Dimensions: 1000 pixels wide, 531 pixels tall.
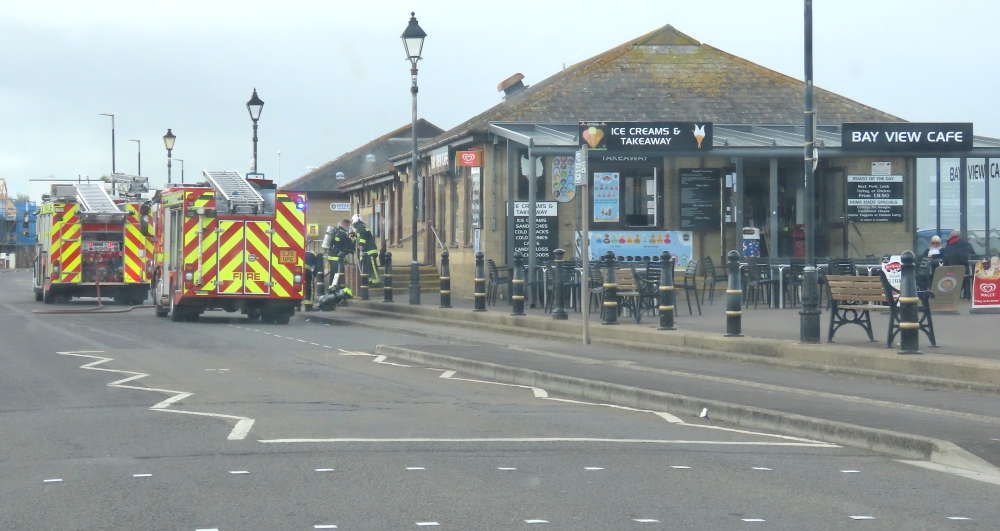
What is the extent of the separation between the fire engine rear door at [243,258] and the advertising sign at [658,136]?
23.9 ft

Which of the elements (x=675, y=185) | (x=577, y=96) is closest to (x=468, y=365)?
(x=675, y=185)

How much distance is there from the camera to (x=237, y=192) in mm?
23969

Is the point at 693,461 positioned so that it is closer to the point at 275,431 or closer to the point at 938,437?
the point at 938,437

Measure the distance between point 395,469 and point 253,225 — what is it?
16635 mm

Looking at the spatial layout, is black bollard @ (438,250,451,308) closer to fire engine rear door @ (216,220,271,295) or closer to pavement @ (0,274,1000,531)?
fire engine rear door @ (216,220,271,295)

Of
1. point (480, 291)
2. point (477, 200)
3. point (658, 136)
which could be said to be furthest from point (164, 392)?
point (477, 200)

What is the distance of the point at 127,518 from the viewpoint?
623 centimetres

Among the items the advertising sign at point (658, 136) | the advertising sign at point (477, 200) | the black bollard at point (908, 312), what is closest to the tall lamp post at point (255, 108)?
the advertising sign at point (477, 200)

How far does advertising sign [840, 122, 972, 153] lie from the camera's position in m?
25.8

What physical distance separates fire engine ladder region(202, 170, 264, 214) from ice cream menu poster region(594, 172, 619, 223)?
8.13 m

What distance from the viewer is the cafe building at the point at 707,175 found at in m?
26.0

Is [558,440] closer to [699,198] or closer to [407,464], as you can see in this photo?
[407,464]

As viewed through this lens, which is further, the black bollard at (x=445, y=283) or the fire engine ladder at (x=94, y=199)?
the fire engine ladder at (x=94, y=199)

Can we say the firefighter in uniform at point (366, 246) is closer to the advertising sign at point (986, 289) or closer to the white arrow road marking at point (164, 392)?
the white arrow road marking at point (164, 392)
